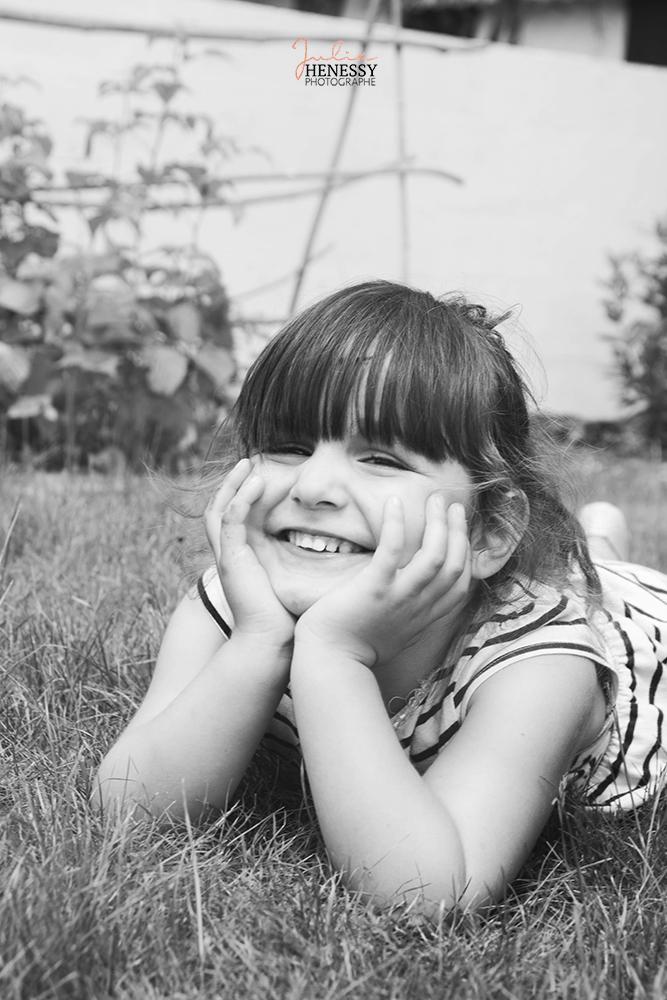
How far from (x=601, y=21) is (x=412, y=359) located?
7.26 metres

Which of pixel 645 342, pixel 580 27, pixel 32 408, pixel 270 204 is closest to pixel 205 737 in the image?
pixel 32 408

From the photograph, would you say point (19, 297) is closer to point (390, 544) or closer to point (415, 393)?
point (415, 393)

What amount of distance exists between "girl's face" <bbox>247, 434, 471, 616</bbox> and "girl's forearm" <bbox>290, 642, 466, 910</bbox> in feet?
0.46

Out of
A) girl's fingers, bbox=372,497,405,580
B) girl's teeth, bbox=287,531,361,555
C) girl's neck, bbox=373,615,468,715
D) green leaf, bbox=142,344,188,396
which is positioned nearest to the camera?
girl's fingers, bbox=372,497,405,580

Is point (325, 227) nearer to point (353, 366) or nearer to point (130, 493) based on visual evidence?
point (130, 493)

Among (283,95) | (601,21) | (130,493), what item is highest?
(601,21)

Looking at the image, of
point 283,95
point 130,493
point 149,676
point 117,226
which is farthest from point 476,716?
point 283,95

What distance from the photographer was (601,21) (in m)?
8.01

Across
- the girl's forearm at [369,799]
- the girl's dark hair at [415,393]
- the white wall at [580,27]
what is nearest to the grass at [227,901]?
the girl's forearm at [369,799]

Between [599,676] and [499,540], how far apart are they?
0.23m

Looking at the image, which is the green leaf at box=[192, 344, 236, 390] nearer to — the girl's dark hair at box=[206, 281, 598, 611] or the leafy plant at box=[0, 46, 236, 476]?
the leafy plant at box=[0, 46, 236, 476]

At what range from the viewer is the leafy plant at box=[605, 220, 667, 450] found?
235 inches

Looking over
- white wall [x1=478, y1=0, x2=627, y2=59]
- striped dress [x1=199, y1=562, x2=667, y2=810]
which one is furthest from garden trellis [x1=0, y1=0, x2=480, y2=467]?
white wall [x1=478, y1=0, x2=627, y2=59]

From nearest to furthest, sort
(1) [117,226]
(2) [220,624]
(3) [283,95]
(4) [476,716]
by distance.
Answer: (4) [476,716], (2) [220,624], (1) [117,226], (3) [283,95]
